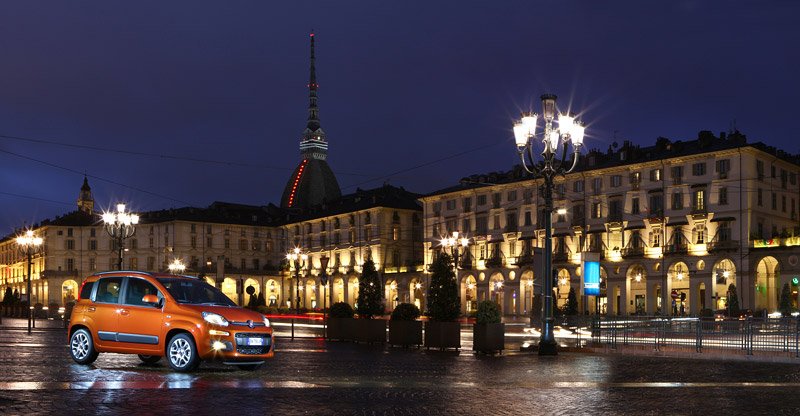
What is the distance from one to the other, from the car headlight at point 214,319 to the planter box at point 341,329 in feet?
57.7

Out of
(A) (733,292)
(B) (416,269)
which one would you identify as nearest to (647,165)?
(A) (733,292)

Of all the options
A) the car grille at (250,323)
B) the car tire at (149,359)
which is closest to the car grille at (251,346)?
the car grille at (250,323)

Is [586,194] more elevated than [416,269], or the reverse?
[586,194]

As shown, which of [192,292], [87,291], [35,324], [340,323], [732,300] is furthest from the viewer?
[732,300]

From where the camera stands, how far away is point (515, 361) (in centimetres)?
2312

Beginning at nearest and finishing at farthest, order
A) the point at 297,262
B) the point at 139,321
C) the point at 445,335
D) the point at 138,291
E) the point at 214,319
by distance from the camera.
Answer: the point at 214,319
the point at 139,321
the point at 138,291
the point at 445,335
the point at 297,262

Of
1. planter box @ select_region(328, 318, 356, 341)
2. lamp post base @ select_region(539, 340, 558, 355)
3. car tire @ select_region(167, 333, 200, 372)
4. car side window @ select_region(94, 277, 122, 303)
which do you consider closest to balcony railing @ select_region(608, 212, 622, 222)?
planter box @ select_region(328, 318, 356, 341)

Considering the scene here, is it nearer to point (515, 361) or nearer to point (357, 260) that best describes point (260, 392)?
point (515, 361)

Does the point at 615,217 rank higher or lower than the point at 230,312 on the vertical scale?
higher

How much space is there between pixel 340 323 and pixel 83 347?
1707 centimetres

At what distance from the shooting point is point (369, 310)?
36250 mm

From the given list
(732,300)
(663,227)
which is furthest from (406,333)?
(663,227)

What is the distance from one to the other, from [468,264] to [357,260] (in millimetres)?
19924

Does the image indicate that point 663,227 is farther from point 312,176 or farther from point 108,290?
point 312,176
